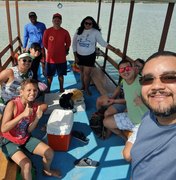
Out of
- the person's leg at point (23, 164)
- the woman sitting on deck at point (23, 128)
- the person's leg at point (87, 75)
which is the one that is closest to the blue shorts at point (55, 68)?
the person's leg at point (87, 75)

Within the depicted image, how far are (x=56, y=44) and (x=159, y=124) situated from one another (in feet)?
11.7

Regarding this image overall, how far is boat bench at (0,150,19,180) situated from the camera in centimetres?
237

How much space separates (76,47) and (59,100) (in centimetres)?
115

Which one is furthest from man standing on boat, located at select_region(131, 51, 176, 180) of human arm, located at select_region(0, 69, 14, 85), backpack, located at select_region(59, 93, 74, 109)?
backpack, located at select_region(59, 93, 74, 109)

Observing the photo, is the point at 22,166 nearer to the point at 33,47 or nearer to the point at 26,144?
the point at 26,144

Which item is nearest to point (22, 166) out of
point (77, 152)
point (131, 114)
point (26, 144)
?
point (26, 144)

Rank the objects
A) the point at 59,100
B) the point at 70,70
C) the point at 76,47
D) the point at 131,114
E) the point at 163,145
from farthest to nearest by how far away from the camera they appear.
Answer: the point at 70,70 < the point at 76,47 < the point at 59,100 < the point at 131,114 < the point at 163,145

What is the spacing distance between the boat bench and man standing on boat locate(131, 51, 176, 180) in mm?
1503

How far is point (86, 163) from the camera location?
299cm

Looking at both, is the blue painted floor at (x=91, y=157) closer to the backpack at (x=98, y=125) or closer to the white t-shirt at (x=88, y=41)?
the backpack at (x=98, y=125)

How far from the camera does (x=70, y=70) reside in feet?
21.4

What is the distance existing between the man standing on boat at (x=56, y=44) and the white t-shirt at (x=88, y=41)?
0.63 ft

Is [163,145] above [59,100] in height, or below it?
above

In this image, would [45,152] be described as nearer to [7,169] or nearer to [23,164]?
[23,164]
